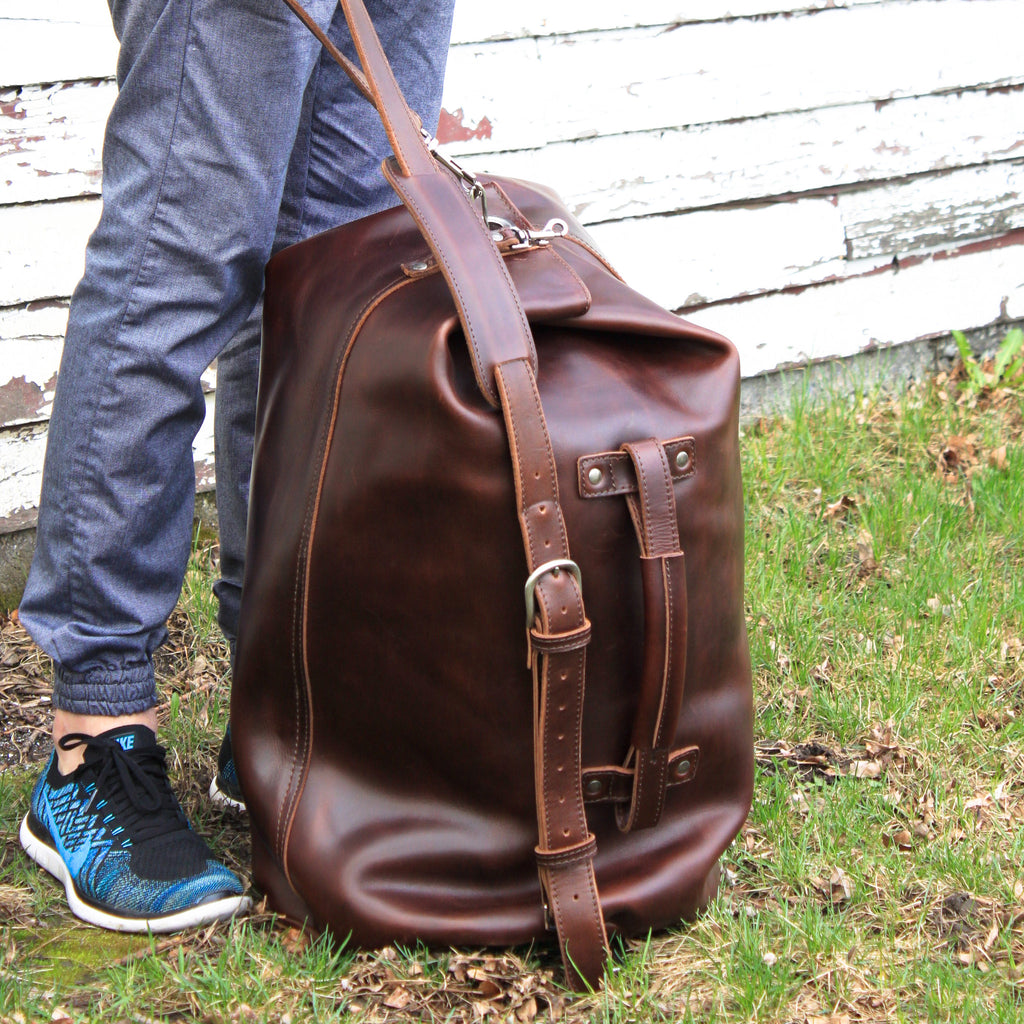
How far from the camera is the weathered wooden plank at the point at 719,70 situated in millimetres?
2670

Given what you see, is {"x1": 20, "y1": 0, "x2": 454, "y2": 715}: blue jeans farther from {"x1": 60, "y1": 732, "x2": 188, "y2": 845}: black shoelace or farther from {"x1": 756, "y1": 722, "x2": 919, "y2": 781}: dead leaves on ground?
{"x1": 756, "y1": 722, "x2": 919, "y2": 781}: dead leaves on ground

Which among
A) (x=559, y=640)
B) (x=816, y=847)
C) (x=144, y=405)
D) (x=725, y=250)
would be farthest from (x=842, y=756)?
(x=725, y=250)

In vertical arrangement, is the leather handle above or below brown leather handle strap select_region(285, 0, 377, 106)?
below

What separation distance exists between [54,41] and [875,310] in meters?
2.27

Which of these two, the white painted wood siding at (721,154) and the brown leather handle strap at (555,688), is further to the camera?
the white painted wood siding at (721,154)

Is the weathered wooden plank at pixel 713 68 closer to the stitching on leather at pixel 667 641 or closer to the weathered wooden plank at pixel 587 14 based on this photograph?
the weathered wooden plank at pixel 587 14

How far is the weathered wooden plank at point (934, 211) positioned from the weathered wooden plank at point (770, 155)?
48 mm

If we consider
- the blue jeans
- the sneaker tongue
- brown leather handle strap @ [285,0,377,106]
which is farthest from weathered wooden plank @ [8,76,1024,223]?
the sneaker tongue

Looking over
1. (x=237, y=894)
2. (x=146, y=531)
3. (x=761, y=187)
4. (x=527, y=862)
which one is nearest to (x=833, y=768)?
(x=527, y=862)

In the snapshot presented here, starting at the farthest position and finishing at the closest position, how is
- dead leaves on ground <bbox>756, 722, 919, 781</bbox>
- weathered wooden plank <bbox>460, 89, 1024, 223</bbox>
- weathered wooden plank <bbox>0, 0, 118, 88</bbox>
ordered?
weathered wooden plank <bbox>460, 89, 1024, 223</bbox> → weathered wooden plank <bbox>0, 0, 118, 88</bbox> → dead leaves on ground <bbox>756, 722, 919, 781</bbox>

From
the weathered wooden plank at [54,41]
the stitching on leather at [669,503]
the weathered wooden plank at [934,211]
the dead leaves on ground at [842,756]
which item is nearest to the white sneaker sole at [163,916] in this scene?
the stitching on leather at [669,503]

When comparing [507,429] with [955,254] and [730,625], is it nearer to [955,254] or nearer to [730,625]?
[730,625]

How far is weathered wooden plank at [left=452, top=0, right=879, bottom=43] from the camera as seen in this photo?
2584 millimetres

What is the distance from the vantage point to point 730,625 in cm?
143
